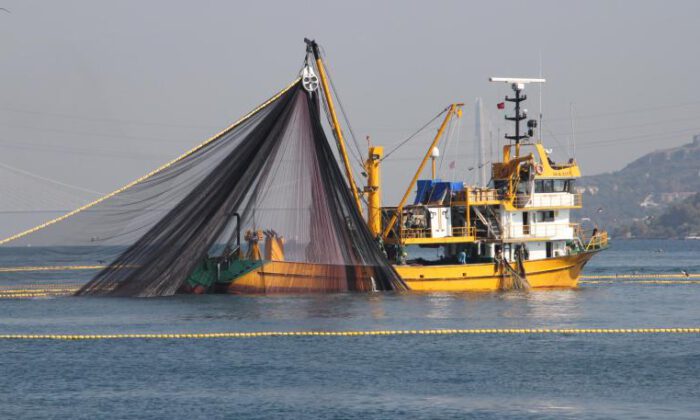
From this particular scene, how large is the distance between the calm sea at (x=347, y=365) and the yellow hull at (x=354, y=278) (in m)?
2.38

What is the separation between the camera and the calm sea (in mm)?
28328

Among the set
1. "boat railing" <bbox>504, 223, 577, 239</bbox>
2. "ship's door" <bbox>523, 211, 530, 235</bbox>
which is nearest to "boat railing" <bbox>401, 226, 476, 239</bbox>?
"boat railing" <bbox>504, 223, 577, 239</bbox>

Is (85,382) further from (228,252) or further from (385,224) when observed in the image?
(385,224)

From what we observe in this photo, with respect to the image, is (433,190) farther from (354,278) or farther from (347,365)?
(347,365)

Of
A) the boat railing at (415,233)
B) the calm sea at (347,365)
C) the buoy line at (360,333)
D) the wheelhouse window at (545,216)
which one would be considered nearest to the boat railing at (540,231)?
the wheelhouse window at (545,216)

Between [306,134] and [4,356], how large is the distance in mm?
20815

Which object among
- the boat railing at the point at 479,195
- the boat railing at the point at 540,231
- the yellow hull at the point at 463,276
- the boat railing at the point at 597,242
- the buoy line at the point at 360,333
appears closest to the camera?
the buoy line at the point at 360,333

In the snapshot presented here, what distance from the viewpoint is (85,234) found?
48125 millimetres

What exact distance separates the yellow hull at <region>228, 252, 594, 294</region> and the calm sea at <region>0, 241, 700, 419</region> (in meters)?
2.38

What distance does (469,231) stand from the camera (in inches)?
2191

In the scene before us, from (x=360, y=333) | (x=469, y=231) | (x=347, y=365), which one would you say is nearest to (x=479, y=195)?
(x=469, y=231)

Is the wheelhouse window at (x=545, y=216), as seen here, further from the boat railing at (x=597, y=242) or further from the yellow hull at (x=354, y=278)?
the boat railing at (x=597, y=242)

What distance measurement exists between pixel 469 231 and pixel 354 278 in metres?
6.14

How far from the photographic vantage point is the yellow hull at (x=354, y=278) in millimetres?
53375
